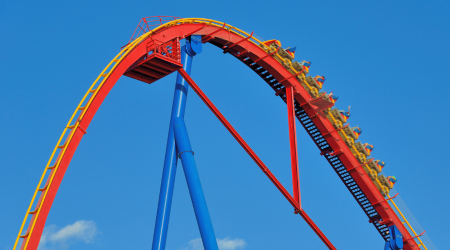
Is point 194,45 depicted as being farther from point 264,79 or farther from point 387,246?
point 387,246

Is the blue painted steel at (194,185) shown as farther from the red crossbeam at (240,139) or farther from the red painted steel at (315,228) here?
the red painted steel at (315,228)

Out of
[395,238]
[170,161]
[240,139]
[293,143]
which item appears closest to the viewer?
[170,161]

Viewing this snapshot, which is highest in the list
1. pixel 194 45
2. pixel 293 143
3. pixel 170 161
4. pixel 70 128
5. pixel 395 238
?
pixel 194 45

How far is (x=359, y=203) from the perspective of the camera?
1039 inches

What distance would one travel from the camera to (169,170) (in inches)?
711

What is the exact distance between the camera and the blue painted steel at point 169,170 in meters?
17.0

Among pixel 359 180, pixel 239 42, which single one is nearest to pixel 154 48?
pixel 239 42

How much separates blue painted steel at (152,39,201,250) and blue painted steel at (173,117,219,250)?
0.52m

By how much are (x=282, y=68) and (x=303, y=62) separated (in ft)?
4.09

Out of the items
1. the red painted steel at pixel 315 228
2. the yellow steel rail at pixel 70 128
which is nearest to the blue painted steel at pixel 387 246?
the red painted steel at pixel 315 228

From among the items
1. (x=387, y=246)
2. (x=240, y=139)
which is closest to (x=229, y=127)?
(x=240, y=139)

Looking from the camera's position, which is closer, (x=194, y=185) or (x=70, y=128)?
(x=70, y=128)

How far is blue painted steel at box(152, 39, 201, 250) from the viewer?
55.7 ft

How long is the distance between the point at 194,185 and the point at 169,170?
1399 mm
